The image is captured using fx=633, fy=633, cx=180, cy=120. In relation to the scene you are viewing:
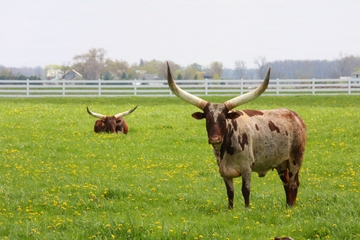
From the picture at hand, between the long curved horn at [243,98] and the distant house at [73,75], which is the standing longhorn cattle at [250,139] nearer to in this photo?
the long curved horn at [243,98]

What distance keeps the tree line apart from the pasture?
70.8 metres

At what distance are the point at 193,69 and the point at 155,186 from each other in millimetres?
101382

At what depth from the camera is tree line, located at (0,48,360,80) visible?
10606 centimetres

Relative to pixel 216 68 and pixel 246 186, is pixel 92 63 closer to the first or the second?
pixel 216 68

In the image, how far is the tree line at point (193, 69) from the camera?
348ft

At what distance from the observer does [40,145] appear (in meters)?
16.9

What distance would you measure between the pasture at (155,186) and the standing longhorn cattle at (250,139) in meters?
0.48

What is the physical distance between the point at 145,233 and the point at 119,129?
43.1 feet

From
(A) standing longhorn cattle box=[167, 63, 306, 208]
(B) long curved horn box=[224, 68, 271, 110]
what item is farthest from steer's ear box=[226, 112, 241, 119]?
(B) long curved horn box=[224, 68, 271, 110]

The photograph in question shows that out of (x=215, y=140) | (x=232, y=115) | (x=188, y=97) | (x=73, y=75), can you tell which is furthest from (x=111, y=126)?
(x=73, y=75)

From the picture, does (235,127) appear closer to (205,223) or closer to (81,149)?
(205,223)

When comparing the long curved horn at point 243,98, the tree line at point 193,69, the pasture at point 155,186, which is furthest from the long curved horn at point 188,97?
the tree line at point 193,69

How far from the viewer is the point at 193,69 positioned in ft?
368

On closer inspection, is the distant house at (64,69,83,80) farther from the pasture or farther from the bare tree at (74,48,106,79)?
the pasture
